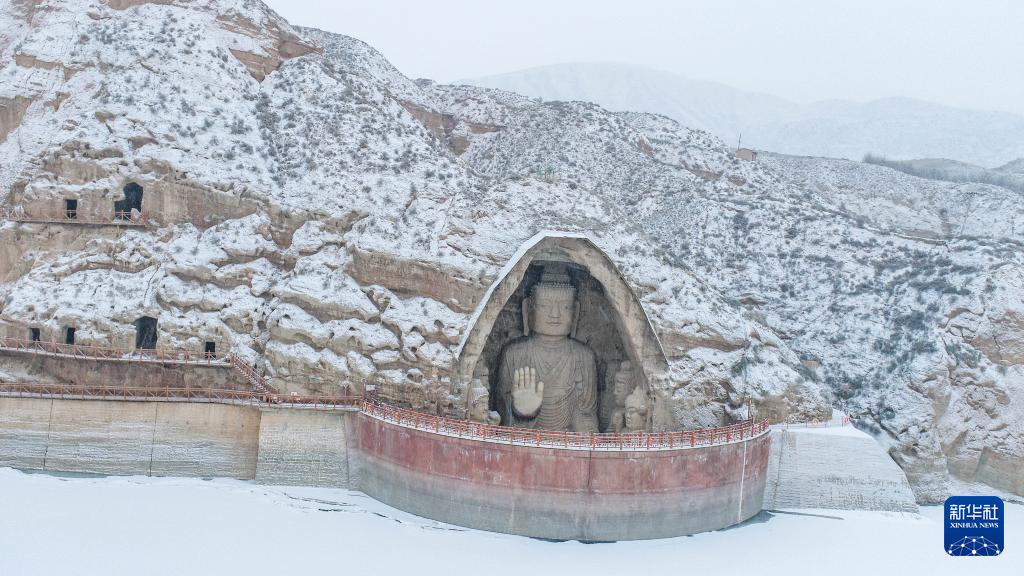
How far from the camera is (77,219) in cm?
3306

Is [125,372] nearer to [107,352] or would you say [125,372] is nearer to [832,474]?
[107,352]

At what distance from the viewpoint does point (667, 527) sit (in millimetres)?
27188

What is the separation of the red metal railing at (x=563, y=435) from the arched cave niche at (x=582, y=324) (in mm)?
2425

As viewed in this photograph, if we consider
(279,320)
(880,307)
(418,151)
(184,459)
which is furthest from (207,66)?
(880,307)

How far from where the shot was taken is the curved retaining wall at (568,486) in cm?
2658

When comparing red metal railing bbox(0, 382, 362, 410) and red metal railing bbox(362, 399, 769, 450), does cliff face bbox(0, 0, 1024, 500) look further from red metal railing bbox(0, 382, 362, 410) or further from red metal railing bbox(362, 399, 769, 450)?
red metal railing bbox(362, 399, 769, 450)

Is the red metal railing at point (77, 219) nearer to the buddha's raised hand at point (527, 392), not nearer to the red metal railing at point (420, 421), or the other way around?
the red metal railing at point (420, 421)

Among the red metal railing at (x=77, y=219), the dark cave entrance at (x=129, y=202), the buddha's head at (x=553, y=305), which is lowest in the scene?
the buddha's head at (x=553, y=305)

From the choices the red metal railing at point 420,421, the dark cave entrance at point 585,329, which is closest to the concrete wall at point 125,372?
the red metal railing at point 420,421

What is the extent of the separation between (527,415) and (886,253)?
2115 centimetres

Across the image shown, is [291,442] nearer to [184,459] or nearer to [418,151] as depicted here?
[184,459]

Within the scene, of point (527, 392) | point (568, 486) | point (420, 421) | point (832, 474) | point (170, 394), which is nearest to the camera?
point (568, 486)

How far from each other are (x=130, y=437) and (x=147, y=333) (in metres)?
4.29

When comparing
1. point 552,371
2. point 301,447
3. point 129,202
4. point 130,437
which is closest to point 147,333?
point 130,437
